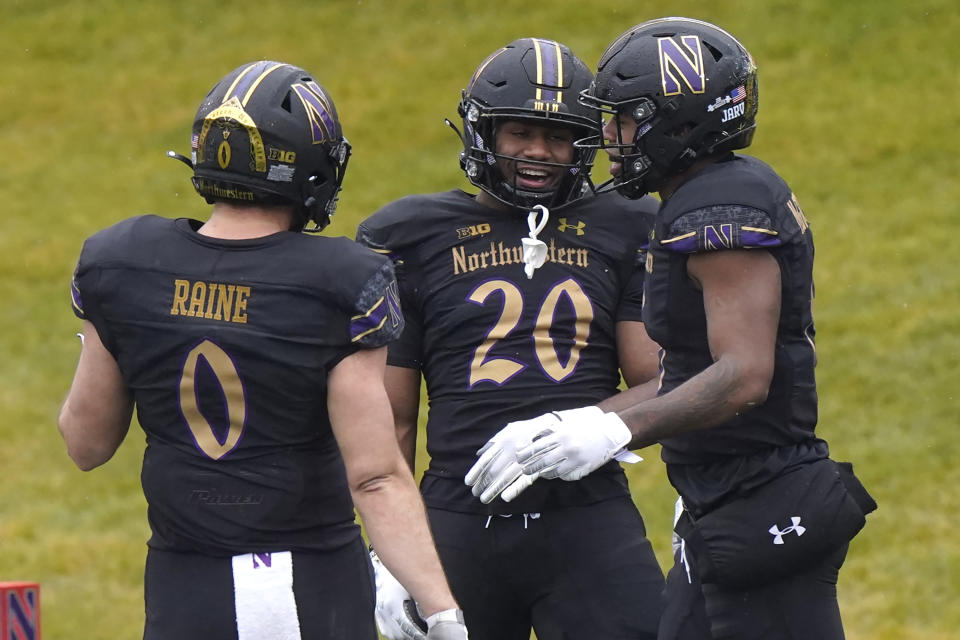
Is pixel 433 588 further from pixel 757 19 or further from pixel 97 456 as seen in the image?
pixel 757 19

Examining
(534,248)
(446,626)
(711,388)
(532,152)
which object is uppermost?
(532,152)

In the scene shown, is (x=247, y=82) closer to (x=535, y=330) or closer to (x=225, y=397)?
(x=225, y=397)

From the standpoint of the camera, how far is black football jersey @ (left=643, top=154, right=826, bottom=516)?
11.7ft

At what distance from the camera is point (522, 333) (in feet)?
14.3

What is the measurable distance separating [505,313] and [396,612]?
0.90 meters

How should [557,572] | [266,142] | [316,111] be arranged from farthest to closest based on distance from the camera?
[557,572], [316,111], [266,142]

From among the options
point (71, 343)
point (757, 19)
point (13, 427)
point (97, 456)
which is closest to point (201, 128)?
point (97, 456)

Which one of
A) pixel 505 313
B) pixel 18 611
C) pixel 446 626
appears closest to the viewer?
pixel 446 626

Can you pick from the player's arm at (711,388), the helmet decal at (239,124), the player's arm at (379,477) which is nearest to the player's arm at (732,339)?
the player's arm at (711,388)

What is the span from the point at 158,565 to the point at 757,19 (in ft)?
39.6

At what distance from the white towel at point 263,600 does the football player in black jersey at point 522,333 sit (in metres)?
0.95

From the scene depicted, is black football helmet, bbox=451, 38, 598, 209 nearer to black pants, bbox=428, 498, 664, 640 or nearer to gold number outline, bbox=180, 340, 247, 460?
black pants, bbox=428, 498, 664, 640

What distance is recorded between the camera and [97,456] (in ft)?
12.1

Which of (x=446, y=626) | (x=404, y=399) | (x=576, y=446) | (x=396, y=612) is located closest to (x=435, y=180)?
(x=404, y=399)
